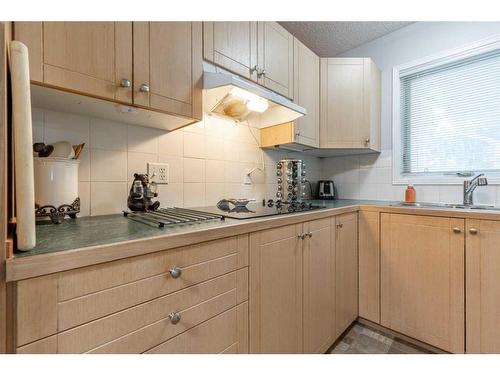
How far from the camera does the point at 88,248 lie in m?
0.56

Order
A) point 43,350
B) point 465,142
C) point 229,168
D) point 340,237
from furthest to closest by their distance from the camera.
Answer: point 465,142 → point 229,168 → point 340,237 → point 43,350

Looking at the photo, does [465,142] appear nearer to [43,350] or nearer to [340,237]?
[340,237]

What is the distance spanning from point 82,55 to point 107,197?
604 mm

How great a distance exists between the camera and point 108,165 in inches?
45.2

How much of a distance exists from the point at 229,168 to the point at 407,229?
1194mm

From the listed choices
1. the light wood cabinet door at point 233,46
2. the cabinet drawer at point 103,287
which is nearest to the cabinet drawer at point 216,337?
the cabinet drawer at point 103,287

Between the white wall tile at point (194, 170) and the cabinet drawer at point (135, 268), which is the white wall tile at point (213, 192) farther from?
the cabinet drawer at point (135, 268)

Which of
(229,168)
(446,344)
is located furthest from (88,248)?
(446,344)

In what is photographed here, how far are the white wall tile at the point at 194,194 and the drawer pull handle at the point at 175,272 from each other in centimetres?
74

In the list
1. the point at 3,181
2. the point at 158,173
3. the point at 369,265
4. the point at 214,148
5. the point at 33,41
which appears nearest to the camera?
the point at 3,181

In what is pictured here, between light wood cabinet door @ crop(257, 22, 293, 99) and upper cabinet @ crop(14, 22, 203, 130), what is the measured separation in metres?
0.45

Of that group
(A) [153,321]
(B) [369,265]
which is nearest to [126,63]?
(A) [153,321]

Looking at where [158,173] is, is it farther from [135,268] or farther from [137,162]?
[135,268]

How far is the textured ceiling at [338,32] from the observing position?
1.96m
